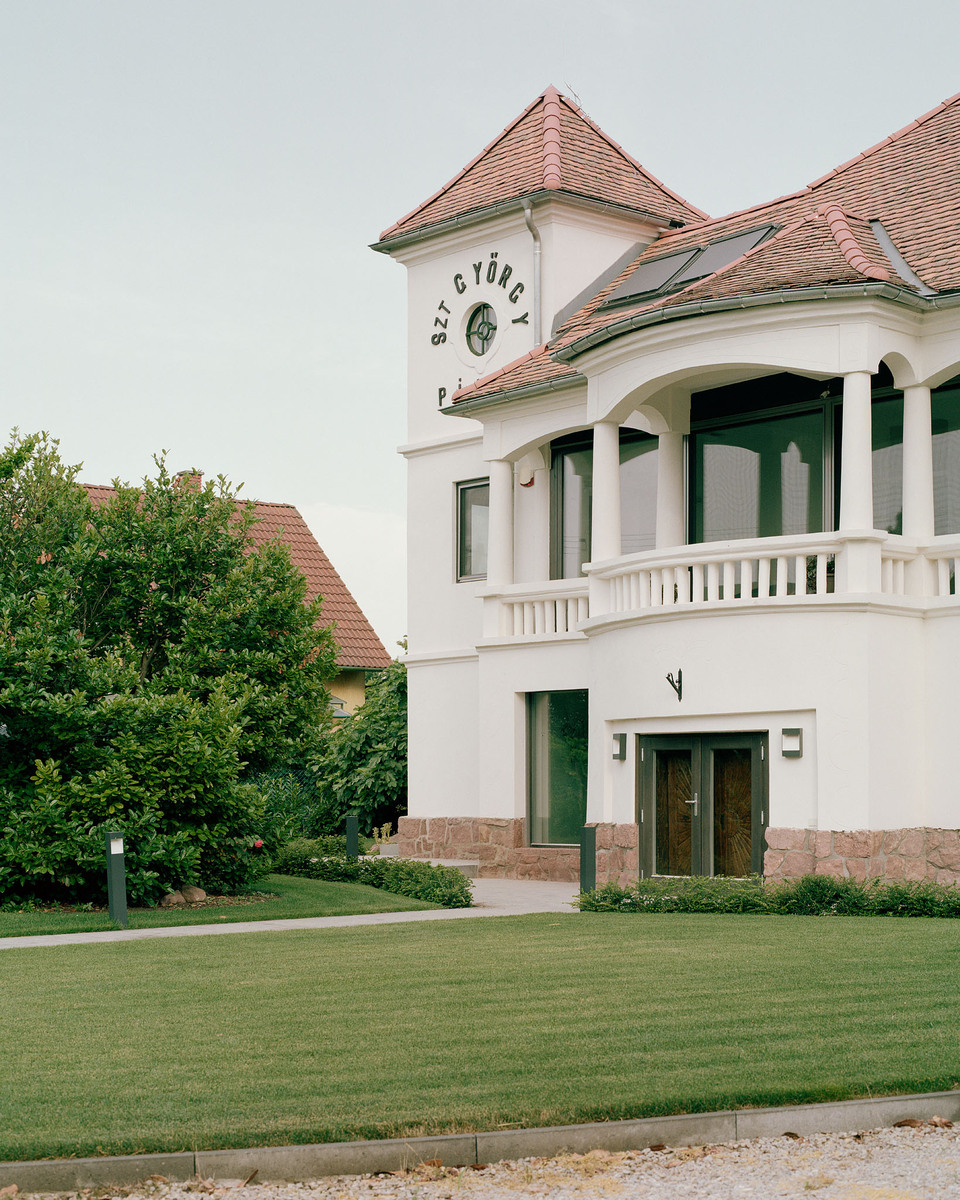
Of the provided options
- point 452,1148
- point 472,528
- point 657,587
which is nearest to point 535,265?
point 472,528

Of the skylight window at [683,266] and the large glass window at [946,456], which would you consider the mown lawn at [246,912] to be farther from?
the skylight window at [683,266]

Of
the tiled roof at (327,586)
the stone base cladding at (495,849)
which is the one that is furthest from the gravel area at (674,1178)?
the tiled roof at (327,586)

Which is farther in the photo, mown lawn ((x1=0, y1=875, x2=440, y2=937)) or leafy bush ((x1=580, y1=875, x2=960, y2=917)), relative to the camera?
mown lawn ((x1=0, y1=875, x2=440, y2=937))

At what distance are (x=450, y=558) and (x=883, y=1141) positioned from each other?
19.3m

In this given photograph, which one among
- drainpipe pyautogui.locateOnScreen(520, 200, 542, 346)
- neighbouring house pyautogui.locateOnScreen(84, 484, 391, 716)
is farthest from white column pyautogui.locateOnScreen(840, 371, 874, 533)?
neighbouring house pyautogui.locateOnScreen(84, 484, 391, 716)

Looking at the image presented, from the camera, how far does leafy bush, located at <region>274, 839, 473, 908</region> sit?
1830 centimetres

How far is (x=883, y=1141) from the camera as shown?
21.8 ft

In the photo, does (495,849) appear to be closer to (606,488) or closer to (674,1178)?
(606,488)

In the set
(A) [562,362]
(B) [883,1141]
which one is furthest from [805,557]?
(B) [883,1141]

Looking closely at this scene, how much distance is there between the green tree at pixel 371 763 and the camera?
2917cm

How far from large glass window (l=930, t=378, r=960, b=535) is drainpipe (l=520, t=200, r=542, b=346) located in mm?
7386

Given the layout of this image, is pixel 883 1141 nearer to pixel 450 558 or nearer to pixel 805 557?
pixel 805 557

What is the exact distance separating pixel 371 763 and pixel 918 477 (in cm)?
1407

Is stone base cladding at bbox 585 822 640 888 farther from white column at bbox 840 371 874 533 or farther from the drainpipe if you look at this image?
the drainpipe
